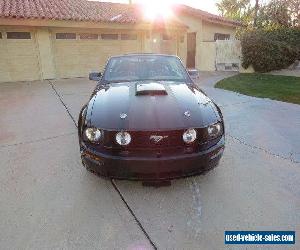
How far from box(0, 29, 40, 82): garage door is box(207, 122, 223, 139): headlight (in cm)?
1248

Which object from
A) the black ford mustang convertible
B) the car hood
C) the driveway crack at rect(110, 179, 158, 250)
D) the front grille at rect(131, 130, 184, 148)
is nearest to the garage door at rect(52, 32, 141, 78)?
the car hood

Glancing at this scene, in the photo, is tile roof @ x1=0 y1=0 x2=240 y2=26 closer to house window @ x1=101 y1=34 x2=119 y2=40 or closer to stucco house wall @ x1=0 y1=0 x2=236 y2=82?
stucco house wall @ x1=0 y1=0 x2=236 y2=82

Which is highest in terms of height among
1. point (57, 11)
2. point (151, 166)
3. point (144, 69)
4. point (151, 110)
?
point (57, 11)

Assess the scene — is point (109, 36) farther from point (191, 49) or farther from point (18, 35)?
point (191, 49)

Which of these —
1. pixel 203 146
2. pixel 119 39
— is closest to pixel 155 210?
pixel 203 146

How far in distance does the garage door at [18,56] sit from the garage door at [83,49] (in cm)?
107

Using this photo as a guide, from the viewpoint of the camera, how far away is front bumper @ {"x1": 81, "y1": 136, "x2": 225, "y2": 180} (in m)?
2.67

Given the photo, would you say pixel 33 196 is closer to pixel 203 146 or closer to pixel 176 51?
pixel 203 146

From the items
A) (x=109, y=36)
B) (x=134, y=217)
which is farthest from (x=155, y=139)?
(x=109, y=36)

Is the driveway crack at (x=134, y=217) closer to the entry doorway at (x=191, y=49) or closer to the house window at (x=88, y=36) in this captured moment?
the house window at (x=88, y=36)

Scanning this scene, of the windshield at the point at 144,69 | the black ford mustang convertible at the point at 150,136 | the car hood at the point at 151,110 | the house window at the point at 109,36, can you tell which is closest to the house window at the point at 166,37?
the house window at the point at 109,36

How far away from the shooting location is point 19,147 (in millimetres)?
4668

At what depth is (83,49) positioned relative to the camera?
14.2 m

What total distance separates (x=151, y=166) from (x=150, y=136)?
30cm
